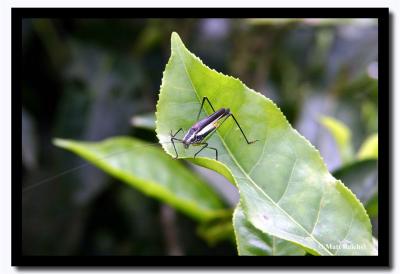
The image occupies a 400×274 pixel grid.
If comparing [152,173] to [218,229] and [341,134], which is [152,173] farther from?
[341,134]

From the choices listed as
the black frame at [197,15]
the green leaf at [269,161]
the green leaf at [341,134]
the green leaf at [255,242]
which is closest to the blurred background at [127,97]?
the green leaf at [341,134]

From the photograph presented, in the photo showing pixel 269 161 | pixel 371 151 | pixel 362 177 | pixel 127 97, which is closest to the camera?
pixel 269 161

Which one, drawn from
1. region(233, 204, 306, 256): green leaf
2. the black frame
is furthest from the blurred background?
region(233, 204, 306, 256): green leaf

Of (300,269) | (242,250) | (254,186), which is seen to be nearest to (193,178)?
(300,269)

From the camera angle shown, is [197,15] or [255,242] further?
[197,15]

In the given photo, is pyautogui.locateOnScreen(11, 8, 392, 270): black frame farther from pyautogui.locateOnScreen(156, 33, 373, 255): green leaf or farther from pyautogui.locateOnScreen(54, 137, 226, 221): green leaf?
pyautogui.locateOnScreen(156, 33, 373, 255): green leaf

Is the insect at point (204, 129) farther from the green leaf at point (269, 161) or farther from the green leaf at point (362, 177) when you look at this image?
the green leaf at point (362, 177)

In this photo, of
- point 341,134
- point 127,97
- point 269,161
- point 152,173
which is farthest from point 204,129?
point 127,97

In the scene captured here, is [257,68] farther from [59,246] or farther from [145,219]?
[59,246]
